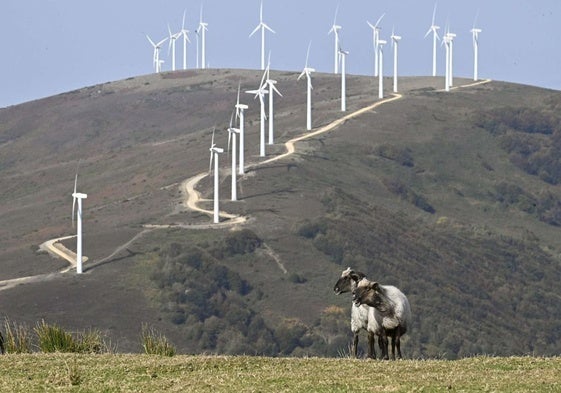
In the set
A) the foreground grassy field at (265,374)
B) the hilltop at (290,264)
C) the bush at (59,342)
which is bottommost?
the hilltop at (290,264)

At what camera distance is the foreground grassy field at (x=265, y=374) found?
28094 millimetres

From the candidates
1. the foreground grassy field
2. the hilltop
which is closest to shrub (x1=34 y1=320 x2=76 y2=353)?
the foreground grassy field

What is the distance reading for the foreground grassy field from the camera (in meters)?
28.1

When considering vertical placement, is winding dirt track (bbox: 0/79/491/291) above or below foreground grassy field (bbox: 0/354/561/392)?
below

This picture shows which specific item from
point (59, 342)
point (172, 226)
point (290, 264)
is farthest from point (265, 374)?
point (172, 226)

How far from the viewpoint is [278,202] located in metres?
171

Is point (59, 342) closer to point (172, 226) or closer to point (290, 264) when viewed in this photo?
point (290, 264)

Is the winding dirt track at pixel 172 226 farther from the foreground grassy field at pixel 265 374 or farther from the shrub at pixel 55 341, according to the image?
the foreground grassy field at pixel 265 374

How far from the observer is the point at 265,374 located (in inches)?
1187

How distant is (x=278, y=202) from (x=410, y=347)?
4851 centimetres

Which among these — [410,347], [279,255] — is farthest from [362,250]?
[410,347]

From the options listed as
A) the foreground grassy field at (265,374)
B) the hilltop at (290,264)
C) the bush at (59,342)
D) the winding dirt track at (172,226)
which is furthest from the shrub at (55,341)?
A: the winding dirt track at (172,226)

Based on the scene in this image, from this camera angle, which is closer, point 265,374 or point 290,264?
point 265,374

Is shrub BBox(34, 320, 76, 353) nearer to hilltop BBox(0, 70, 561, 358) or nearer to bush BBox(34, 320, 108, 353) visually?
bush BBox(34, 320, 108, 353)
